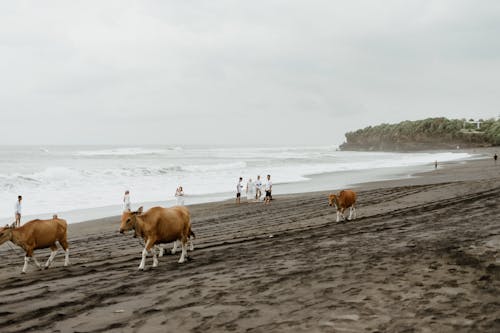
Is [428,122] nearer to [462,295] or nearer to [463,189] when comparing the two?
[463,189]

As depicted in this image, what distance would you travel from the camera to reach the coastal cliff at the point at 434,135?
125m

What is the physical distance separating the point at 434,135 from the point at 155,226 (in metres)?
142

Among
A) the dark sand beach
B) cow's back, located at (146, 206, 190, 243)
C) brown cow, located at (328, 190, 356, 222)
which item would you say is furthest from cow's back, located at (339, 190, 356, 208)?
cow's back, located at (146, 206, 190, 243)

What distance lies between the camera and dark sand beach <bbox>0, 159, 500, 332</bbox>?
19.8ft

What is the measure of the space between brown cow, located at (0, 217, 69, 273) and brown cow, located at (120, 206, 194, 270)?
209cm

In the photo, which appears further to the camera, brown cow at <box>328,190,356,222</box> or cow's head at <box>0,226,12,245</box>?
brown cow at <box>328,190,356,222</box>

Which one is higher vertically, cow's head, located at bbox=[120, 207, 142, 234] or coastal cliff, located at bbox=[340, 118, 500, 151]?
coastal cliff, located at bbox=[340, 118, 500, 151]

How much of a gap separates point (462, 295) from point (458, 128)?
143127 millimetres

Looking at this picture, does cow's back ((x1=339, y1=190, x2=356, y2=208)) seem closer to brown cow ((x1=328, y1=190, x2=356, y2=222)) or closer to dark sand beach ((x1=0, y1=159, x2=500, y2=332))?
brown cow ((x1=328, y1=190, x2=356, y2=222))

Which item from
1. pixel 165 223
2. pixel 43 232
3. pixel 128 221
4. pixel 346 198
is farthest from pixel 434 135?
pixel 43 232

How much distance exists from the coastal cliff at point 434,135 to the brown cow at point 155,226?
12512cm

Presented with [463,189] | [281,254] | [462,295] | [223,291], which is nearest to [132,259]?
[281,254]

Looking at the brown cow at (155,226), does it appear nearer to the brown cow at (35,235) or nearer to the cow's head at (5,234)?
the brown cow at (35,235)

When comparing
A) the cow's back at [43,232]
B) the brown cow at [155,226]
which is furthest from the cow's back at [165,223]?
the cow's back at [43,232]
